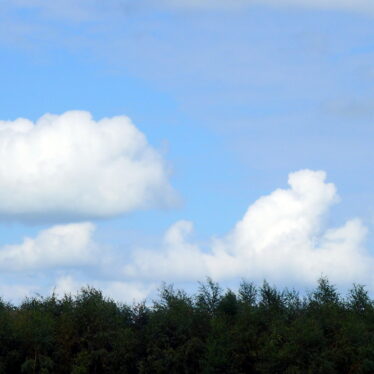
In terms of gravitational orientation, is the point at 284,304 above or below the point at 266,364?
above

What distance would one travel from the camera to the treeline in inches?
2518

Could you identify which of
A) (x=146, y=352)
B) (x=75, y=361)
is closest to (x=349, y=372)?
(x=146, y=352)

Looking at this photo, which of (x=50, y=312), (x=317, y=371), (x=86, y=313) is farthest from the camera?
(x=50, y=312)

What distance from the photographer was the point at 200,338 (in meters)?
68.6

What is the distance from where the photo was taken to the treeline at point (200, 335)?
210ft

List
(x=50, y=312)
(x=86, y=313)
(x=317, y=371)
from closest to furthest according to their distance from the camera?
(x=317, y=371) < (x=86, y=313) < (x=50, y=312)

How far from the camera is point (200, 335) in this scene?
6906 centimetres

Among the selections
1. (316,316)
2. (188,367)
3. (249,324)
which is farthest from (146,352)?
(316,316)

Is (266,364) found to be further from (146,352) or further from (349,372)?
(146,352)

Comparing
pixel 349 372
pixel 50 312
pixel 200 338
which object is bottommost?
pixel 349 372

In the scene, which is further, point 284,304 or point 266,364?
point 284,304

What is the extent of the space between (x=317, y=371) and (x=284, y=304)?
Answer: 471 inches

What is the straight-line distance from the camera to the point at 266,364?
210 ft

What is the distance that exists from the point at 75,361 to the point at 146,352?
5629 millimetres
